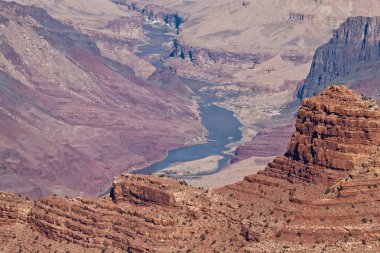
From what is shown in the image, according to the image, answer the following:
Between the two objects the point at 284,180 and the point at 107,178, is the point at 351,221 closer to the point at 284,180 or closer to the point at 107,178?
the point at 284,180

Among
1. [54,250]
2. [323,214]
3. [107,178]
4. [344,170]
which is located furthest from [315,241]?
[107,178]

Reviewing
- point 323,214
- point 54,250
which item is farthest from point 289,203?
point 54,250

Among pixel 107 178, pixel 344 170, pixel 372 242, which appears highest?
pixel 107 178

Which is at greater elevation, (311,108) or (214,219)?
(311,108)

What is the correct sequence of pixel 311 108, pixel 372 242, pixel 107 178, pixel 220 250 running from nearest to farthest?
pixel 372 242 → pixel 220 250 → pixel 311 108 → pixel 107 178

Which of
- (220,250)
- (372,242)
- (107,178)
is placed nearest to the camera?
(372,242)

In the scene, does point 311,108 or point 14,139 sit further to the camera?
point 14,139
